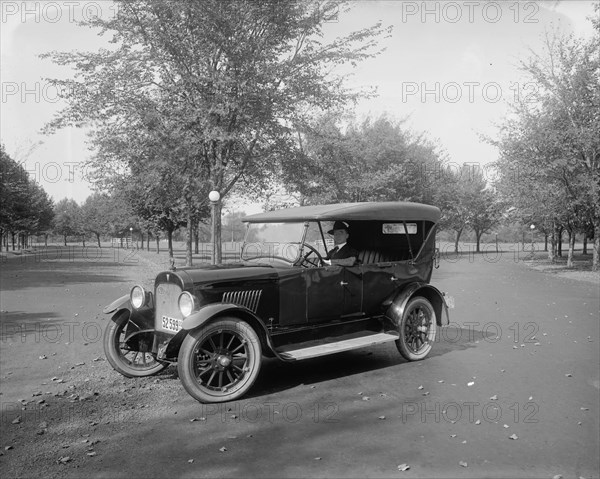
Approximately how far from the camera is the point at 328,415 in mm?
4859

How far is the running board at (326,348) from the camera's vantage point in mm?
5745

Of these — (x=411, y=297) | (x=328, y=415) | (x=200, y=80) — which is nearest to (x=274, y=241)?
(x=411, y=297)

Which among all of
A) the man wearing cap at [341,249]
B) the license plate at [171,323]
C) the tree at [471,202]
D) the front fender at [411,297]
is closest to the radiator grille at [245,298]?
the license plate at [171,323]

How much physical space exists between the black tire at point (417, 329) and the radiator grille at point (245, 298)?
2100 millimetres

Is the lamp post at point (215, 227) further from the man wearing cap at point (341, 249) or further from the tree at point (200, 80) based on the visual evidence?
the man wearing cap at point (341, 249)

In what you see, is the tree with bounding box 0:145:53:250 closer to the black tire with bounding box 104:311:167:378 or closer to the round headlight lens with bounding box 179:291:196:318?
the black tire with bounding box 104:311:167:378

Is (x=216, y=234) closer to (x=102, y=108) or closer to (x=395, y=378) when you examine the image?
(x=102, y=108)

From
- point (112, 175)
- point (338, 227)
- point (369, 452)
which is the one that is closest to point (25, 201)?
point (112, 175)

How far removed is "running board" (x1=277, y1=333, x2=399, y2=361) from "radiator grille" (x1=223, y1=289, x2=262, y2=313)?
A: 0.58m

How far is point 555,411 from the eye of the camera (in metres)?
4.91

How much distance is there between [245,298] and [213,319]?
550 millimetres

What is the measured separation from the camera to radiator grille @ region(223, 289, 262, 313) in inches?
224

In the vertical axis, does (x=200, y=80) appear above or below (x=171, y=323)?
above

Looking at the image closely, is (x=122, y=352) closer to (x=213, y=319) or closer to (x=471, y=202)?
(x=213, y=319)
